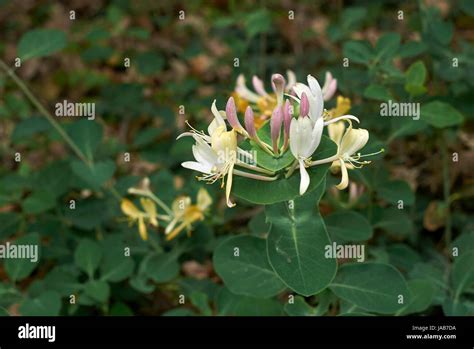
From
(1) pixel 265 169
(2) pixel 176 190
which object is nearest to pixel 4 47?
(2) pixel 176 190

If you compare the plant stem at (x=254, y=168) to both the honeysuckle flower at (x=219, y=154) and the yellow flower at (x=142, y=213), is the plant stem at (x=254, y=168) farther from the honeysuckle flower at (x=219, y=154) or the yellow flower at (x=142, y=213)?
the yellow flower at (x=142, y=213)

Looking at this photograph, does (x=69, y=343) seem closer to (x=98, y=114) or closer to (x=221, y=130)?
(x=221, y=130)

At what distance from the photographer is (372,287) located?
6.07 feet

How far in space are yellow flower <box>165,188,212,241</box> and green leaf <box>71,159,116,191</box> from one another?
0.87ft

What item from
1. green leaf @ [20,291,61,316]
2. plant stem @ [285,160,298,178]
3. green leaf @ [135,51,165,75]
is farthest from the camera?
green leaf @ [135,51,165,75]

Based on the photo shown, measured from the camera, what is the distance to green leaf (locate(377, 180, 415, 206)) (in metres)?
2.35

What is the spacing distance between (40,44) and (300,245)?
4.46 feet

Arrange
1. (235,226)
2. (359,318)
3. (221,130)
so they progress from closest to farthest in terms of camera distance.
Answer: (221,130) < (359,318) < (235,226)

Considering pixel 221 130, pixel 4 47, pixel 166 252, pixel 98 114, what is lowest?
pixel 166 252

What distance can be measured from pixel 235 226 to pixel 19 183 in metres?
0.90

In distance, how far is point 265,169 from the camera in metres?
1.64

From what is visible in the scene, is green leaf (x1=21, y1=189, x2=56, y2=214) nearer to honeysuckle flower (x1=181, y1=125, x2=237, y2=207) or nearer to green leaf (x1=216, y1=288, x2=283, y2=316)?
green leaf (x1=216, y1=288, x2=283, y2=316)

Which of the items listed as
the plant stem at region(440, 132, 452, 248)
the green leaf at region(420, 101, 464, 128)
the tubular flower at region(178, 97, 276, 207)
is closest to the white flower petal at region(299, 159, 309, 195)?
the tubular flower at region(178, 97, 276, 207)

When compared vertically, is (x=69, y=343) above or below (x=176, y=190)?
below
